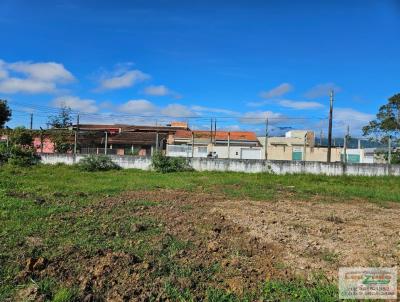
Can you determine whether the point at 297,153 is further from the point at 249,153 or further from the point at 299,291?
the point at 299,291

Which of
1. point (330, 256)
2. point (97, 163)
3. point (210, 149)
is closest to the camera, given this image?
point (330, 256)

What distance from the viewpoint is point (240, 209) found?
9297 mm

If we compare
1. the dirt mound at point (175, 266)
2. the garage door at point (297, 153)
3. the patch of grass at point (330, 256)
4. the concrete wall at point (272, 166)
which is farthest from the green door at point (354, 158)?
the patch of grass at point (330, 256)

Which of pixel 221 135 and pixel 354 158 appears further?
pixel 221 135

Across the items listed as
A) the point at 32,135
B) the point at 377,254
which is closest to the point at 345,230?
the point at 377,254

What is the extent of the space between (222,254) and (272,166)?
1554 centimetres

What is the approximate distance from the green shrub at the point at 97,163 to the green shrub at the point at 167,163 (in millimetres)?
2562

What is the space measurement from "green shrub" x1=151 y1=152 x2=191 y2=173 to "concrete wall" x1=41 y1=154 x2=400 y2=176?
0.43 m

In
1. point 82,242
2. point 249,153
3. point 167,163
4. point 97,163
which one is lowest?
point 82,242

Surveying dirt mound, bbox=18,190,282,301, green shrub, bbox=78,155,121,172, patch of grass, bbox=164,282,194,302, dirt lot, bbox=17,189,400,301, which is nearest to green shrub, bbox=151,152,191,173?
green shrub, bbox=78,155,121,172

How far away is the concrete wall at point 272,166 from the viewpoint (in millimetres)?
19672

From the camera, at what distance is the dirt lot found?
4508mm

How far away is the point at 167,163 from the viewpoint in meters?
21.5

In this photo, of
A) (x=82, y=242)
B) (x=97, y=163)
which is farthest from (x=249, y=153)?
(x=82, y=242)
